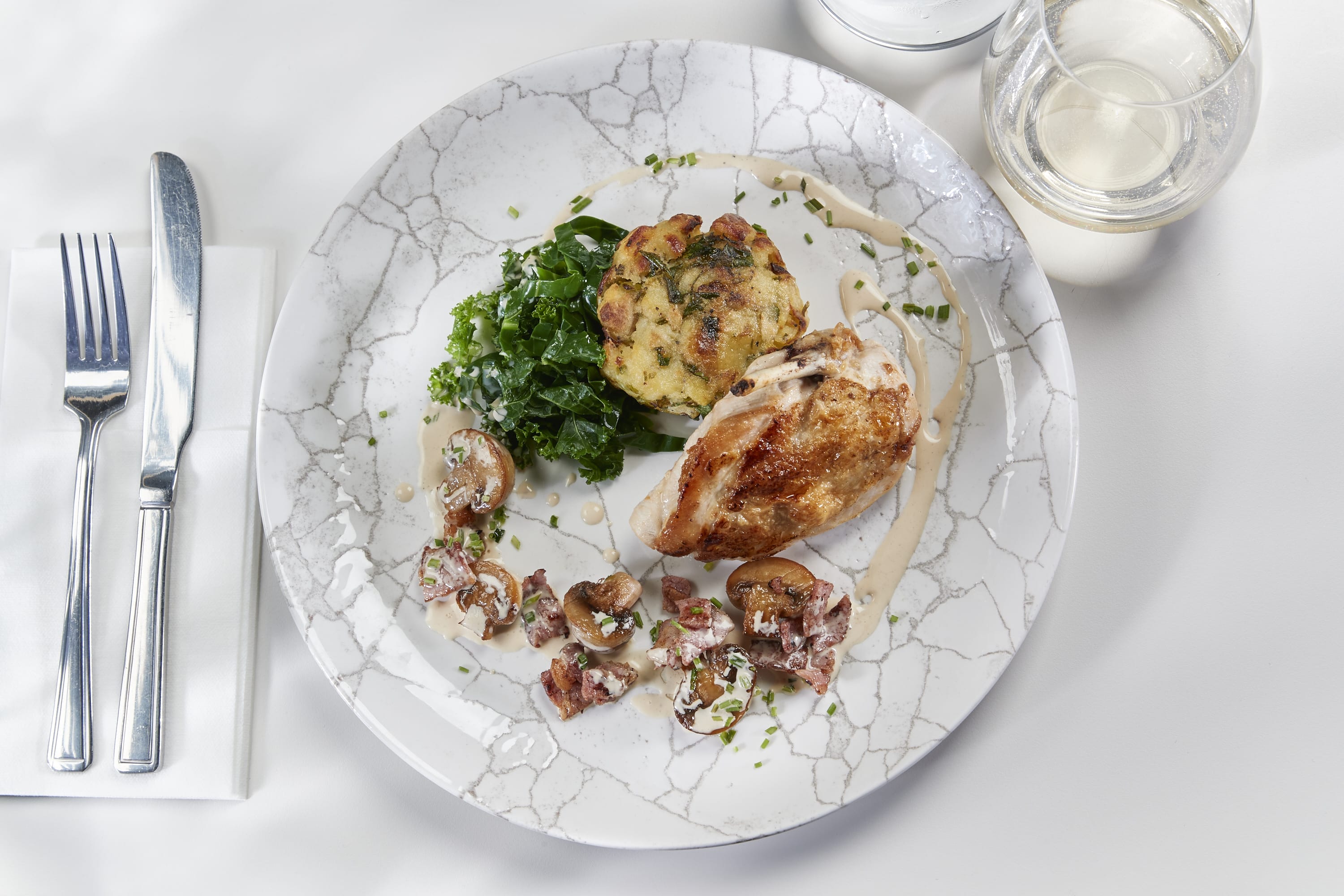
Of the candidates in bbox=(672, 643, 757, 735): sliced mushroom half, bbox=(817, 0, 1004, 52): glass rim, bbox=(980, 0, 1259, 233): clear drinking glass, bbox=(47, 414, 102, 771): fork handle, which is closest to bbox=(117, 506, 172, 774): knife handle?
bbox=(47, 414, 102, 771): fork handle

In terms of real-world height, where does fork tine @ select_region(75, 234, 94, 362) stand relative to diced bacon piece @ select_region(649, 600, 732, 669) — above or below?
above

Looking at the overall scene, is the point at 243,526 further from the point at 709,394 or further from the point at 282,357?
the point at 709,394

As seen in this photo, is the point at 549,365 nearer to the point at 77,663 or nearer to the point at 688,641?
the point at 688,641

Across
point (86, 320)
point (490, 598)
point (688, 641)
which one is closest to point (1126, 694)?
point (688, 641)

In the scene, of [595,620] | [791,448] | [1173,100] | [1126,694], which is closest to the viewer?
[1173,100]

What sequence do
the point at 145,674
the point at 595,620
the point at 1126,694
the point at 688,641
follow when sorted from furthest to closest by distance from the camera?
the point at 1126,694 → the point at 145,674 → the point at 595,620 → the point at 688,641

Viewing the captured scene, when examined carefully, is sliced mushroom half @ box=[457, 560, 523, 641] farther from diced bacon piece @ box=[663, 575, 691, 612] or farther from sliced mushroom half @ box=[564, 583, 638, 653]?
diced bacon piece @ box=[663, 575, 691, 612]
